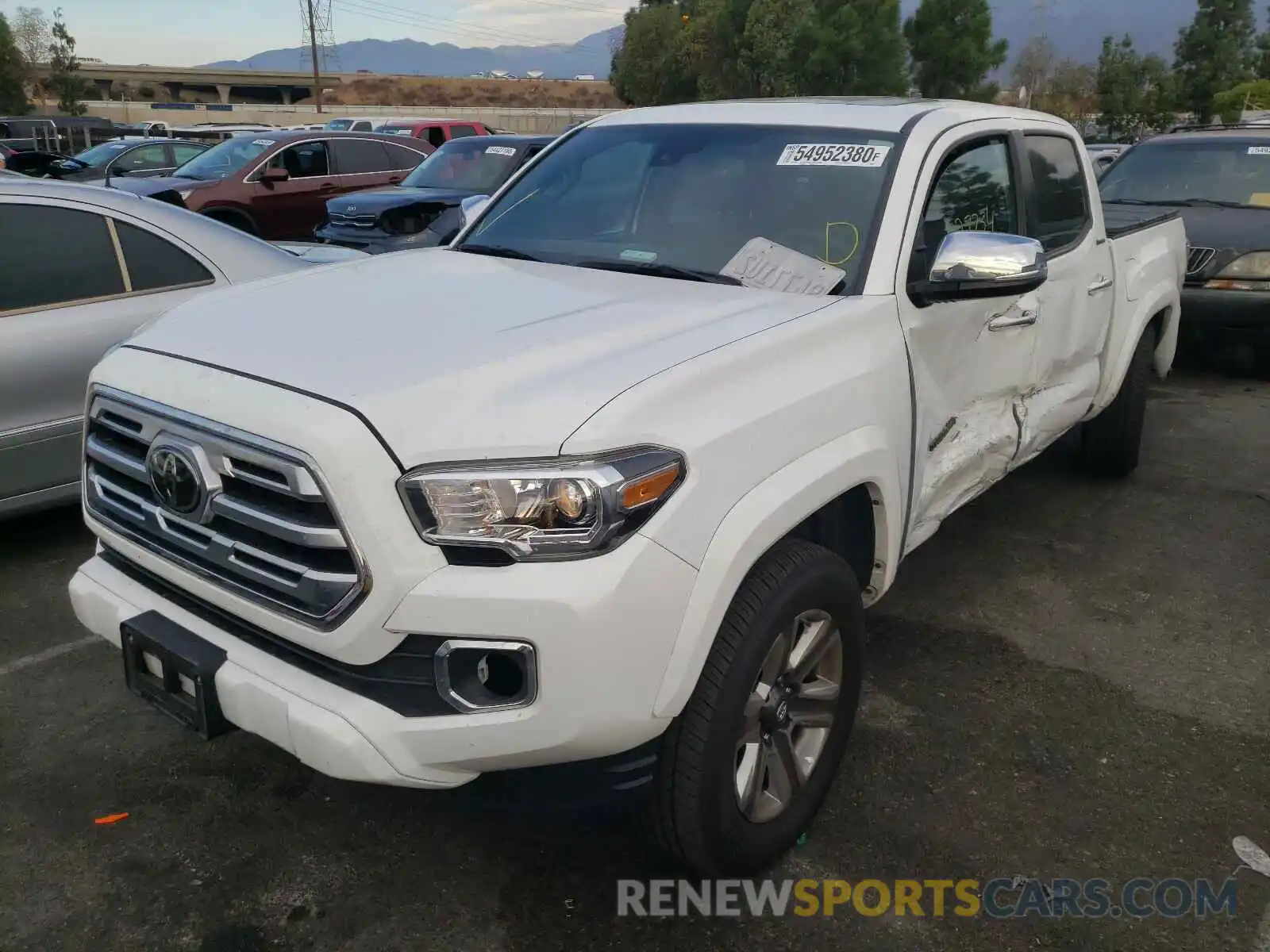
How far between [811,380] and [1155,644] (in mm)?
2185

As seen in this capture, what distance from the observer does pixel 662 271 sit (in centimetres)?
316

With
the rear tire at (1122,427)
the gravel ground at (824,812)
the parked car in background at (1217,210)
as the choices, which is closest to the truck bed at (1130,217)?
the parked car in background at (1217,210)

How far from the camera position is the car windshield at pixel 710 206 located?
122 inches

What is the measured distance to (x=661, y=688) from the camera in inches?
82.1

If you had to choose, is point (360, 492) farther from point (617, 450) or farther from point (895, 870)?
point (895, 870)

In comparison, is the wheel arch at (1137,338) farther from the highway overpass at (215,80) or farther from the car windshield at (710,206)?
the highway overpass at (215,80)

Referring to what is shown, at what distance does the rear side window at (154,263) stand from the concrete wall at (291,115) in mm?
49157

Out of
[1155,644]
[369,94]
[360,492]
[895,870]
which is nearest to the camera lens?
[360,492]

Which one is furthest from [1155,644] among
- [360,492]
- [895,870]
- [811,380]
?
[360,492]

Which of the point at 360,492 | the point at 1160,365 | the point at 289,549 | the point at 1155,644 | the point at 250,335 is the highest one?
the point at 250,335

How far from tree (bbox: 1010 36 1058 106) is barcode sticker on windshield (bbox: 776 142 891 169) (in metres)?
58.3

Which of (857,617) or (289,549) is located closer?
(289,549)

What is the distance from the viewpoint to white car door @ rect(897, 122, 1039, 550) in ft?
10.1

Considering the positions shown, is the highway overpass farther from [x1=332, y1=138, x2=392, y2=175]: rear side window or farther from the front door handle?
the front door handle
